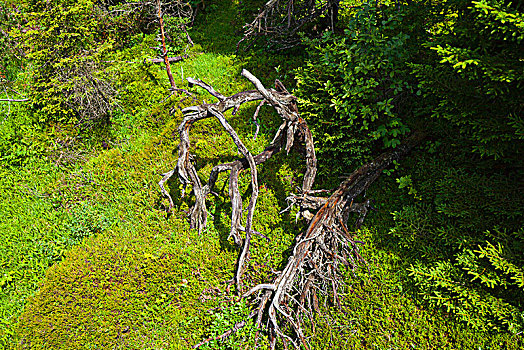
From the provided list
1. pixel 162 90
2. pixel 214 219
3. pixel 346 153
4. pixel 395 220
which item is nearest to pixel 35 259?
pixel 214 219

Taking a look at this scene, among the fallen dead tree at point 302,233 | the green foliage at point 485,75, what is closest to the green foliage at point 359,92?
the fallen dead tree at point 302,233

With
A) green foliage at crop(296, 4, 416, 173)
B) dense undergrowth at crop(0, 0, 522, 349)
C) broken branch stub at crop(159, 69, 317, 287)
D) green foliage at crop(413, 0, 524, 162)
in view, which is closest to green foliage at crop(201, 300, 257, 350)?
dense undergrowth at crop(0, 0, 522, 349)

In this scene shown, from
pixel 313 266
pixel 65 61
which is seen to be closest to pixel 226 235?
pixel 313 266

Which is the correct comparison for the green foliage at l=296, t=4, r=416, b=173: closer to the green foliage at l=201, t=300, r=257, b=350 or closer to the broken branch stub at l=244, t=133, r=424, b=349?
the broken branch stub at l=244, t=133, r=424, b=349

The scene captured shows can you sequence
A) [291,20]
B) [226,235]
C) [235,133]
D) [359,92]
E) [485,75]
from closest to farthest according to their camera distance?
[485,75] → [235,133] → [359,92] → [226,235] → [291,20]

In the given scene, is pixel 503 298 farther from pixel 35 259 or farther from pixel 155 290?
pixel 35 259

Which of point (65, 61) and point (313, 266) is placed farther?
point (65, 61)

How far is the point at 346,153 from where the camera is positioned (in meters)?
5.07

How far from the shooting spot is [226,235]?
5.19m

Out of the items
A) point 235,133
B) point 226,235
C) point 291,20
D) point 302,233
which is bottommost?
point 226,235

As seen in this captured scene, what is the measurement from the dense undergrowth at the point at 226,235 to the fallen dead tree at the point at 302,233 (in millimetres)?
232

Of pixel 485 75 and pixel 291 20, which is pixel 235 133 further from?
pixel 291 20

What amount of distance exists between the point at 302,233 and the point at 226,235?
4.90 feet

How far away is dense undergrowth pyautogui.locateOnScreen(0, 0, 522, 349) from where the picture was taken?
387 cm
